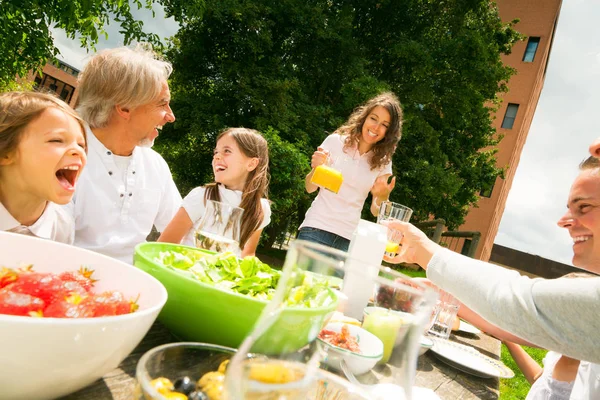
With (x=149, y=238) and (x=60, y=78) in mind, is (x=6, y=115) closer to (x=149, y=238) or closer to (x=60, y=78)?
(x=149, y=238)

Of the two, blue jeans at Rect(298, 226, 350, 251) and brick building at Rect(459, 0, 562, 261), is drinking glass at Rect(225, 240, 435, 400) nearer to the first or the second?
blue jeans at Rect(298, 226, 350, 251)

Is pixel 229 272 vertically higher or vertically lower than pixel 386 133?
lower

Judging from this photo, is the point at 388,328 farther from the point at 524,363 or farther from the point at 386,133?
the point at 386,133

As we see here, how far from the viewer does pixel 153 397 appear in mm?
439

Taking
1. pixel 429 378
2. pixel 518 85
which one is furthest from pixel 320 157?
pixel 518 85

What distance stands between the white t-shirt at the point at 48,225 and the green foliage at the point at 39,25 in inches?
163

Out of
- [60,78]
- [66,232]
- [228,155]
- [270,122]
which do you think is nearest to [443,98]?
[270,122]

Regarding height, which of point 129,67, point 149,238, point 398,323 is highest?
point 129,67

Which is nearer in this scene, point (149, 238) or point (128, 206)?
point (128, 206)

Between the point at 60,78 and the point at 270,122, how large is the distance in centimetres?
4631

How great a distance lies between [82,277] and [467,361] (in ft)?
4.48

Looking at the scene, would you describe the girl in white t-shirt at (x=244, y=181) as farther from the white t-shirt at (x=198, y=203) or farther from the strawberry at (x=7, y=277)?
the strawberry at (x=7, y=277)

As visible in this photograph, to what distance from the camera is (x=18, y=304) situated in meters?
0.61

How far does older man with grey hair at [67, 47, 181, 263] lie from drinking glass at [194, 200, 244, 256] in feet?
2.31
